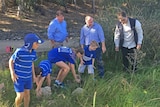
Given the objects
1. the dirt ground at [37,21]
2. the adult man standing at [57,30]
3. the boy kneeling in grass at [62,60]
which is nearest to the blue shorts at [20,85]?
the boy kneeling in grass at [62,60]

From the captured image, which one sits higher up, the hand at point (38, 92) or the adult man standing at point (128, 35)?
the adult man standing at point (128, 35)

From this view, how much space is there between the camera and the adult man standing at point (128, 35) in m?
6.75

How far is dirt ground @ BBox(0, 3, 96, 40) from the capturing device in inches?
512

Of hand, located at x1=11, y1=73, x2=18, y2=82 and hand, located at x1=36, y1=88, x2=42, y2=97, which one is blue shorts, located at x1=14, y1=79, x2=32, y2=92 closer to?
hand, located at x1=11, y1=73, x2=18, y2=82

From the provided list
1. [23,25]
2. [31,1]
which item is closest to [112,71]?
[23,25]

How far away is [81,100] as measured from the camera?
5949mm

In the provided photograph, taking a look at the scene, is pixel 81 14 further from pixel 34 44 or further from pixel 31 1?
pixel 34 44

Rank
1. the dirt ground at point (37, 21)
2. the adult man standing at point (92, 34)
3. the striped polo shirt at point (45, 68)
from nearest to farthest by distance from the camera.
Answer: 1. the striped polo shirt at point (45, 68)
2. the adult man standing at point (92, 34)
3. the dirt ground at point (37, 21)

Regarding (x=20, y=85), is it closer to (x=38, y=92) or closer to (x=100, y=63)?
(x=38, y=92)

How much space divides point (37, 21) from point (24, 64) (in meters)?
10.1

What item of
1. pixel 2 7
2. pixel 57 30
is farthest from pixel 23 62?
pixel 2 7

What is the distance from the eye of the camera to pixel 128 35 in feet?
22.8

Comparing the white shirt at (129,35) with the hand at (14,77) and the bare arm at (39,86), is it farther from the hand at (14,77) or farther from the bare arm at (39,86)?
the hand at (14,77)

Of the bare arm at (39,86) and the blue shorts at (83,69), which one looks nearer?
the bare arm at (39,86)
